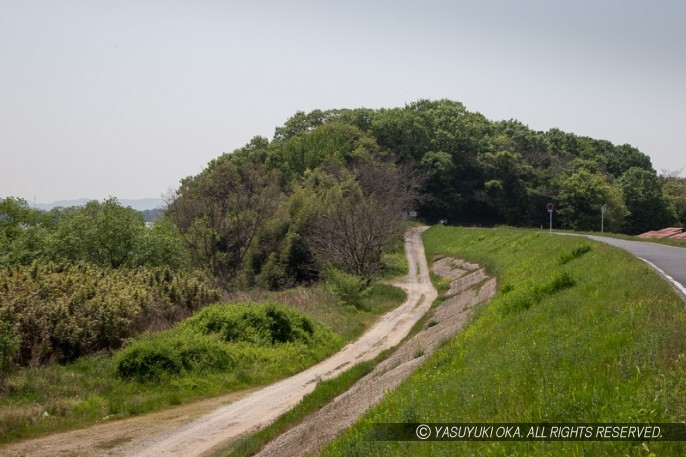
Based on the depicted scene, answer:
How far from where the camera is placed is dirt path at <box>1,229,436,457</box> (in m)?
17.0

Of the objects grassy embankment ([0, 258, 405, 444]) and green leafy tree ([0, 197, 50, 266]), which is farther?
green leafy tree ([0, 197, 50, 266])

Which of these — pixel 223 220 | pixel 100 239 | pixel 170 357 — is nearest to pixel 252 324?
pixel 170 357

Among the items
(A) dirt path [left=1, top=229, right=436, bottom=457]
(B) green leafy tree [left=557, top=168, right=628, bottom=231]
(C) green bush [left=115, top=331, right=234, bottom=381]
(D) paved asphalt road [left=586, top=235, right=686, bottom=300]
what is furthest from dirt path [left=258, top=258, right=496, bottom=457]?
(B) green leafy tree [left=557, top=168, right=628, bottom=231]

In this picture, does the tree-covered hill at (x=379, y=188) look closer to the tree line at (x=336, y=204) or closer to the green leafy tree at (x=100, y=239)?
the tree line at (x=336, y=204)

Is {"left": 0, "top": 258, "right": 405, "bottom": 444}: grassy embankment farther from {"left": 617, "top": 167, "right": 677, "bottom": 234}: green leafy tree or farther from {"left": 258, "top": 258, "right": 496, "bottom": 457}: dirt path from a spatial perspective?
{"left": 617, "top": 167, "right": 677, "bottom": 234}: green leafy tree

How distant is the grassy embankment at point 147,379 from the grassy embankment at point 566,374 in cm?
1057

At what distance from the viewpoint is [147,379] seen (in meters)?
23.0

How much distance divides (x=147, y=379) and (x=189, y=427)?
4569 mm

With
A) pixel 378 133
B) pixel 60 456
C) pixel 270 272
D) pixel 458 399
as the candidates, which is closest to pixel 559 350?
pixel 458 399

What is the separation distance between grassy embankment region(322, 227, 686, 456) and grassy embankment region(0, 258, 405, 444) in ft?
34.7

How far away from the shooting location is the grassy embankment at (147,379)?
1914cm

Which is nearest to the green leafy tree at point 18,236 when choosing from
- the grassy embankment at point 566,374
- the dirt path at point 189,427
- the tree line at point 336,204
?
the tree line at point 336,204

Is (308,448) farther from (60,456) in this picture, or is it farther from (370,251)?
(370,251)

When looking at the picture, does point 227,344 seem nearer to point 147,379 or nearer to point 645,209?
point 147,379
